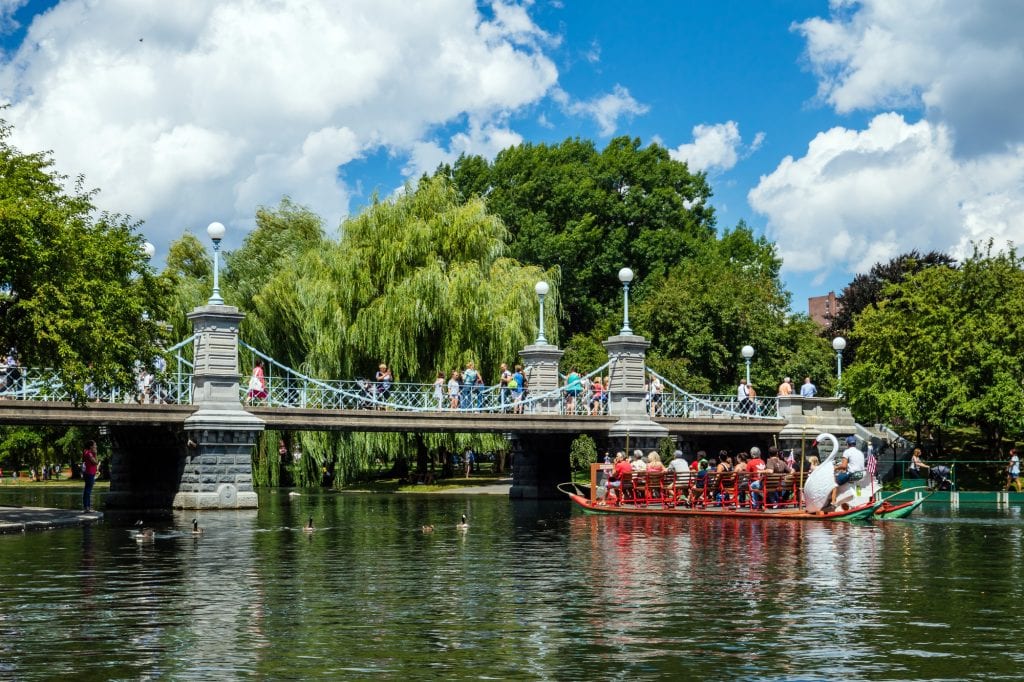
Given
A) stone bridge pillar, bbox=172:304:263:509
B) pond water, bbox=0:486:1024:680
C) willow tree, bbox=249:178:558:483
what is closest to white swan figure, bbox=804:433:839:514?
pond water, bbox=0:486:1024:680

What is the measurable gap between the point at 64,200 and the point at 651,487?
17504mm

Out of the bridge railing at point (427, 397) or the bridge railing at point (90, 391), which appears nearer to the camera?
the bridge railing at point (90, 391)

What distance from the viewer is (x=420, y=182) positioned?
53062 mm

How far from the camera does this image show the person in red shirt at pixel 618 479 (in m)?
34.6

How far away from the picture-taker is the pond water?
35.9 feet

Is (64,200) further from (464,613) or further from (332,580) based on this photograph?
(464,613)

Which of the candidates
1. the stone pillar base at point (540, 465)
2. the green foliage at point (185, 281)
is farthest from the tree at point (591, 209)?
the stone pillar base at point (540, 465)

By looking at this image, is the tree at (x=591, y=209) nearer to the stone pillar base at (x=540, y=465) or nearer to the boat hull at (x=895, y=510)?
the stone pillar base at (x=540, y=465)

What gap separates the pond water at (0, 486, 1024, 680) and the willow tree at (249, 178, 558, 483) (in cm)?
1864

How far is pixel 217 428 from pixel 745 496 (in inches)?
516

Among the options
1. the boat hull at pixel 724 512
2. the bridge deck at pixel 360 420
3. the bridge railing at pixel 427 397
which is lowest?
the boat hull at pixel 724 512

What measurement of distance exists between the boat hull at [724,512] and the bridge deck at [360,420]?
4.41m

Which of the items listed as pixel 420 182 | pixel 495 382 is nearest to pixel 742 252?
pixel 420 182

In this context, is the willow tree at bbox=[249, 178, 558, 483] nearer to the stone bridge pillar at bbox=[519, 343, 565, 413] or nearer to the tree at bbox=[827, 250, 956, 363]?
the stone bridge pillar at bbox=[519, 343, 565, 413]
